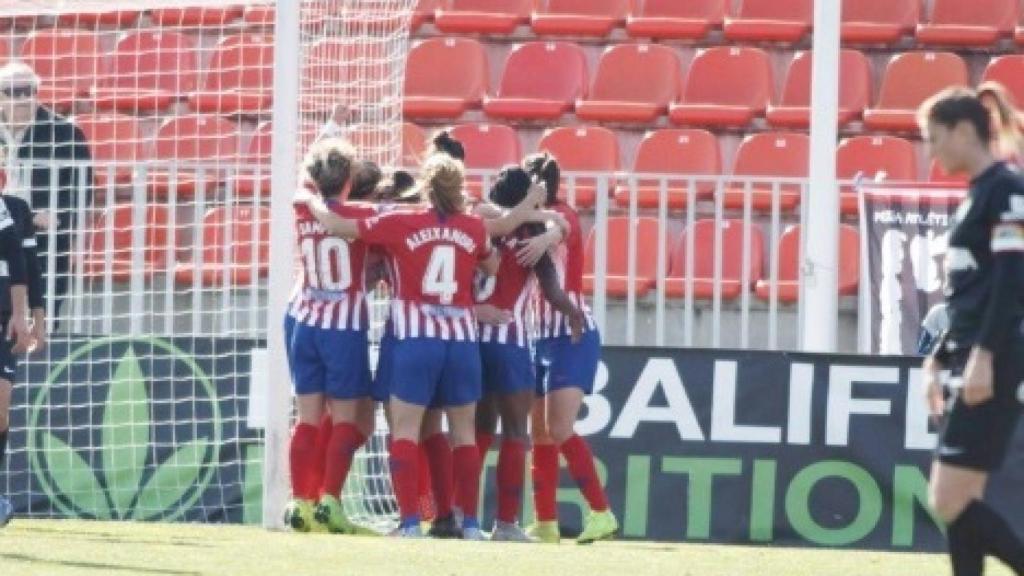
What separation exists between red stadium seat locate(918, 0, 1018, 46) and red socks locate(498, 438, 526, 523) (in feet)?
19.9

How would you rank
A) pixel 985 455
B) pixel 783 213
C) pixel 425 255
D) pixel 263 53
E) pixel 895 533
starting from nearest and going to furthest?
pixel 985 455 < pixel 425 255 < pixel 895 533 < pixel 783 213 < pixel 263 53

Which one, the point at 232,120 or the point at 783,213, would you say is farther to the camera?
the point at 232,120

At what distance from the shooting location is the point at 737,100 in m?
16.8

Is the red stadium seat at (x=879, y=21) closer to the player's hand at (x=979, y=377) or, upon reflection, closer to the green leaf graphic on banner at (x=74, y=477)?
the green leaf graphic on banner at (x=74, y=477)

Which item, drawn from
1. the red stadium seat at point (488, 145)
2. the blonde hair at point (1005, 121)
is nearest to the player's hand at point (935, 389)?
the blonde hair at point (1005, 121)

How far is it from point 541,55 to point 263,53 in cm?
227

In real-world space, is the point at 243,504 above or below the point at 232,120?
below

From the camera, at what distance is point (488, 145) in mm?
16406

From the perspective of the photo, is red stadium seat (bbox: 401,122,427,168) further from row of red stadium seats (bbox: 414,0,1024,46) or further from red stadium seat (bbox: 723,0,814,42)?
red stadium seat (bbox: 723,0,814,42)

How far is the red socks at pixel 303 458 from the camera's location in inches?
473

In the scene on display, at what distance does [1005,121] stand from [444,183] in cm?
438

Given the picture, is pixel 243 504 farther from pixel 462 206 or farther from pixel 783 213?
pixel 783 213

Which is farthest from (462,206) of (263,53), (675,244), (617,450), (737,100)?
(737,100)

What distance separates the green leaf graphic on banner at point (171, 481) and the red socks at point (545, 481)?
2215 mm
